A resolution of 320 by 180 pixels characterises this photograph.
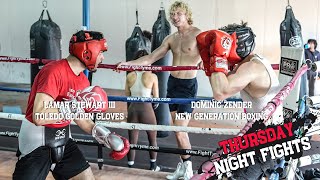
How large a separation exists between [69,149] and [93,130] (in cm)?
18

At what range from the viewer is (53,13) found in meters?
6.98

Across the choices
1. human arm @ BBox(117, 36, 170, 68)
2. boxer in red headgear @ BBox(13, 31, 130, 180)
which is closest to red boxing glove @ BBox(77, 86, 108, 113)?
boxer in red headgear @ BBox(13, 31, 130, 180)

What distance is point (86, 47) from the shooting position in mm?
1793

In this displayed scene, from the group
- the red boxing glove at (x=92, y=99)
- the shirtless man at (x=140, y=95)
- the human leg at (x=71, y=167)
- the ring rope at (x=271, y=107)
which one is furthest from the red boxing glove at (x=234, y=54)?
the shirtless man at (x=140, y=95)

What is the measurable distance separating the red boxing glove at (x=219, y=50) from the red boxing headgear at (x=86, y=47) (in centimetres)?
56

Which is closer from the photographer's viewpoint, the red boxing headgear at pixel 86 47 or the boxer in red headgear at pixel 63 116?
the boxer in red headgear at pixel 63 116

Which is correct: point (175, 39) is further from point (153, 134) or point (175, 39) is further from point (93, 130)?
point (93, 130)

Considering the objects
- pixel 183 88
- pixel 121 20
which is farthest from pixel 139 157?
pixel 121 20

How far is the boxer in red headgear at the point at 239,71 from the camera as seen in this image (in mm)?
1503

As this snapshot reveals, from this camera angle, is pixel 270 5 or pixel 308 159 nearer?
pixel 308 159

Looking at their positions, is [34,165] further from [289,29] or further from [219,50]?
[289,29]

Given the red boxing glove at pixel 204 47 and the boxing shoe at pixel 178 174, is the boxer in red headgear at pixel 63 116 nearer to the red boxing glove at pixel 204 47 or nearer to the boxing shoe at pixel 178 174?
the red boxing glove at pixel 204 47

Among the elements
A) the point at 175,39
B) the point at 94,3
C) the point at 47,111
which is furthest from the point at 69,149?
the point at 94,3

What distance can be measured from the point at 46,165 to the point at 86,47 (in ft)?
1.83
